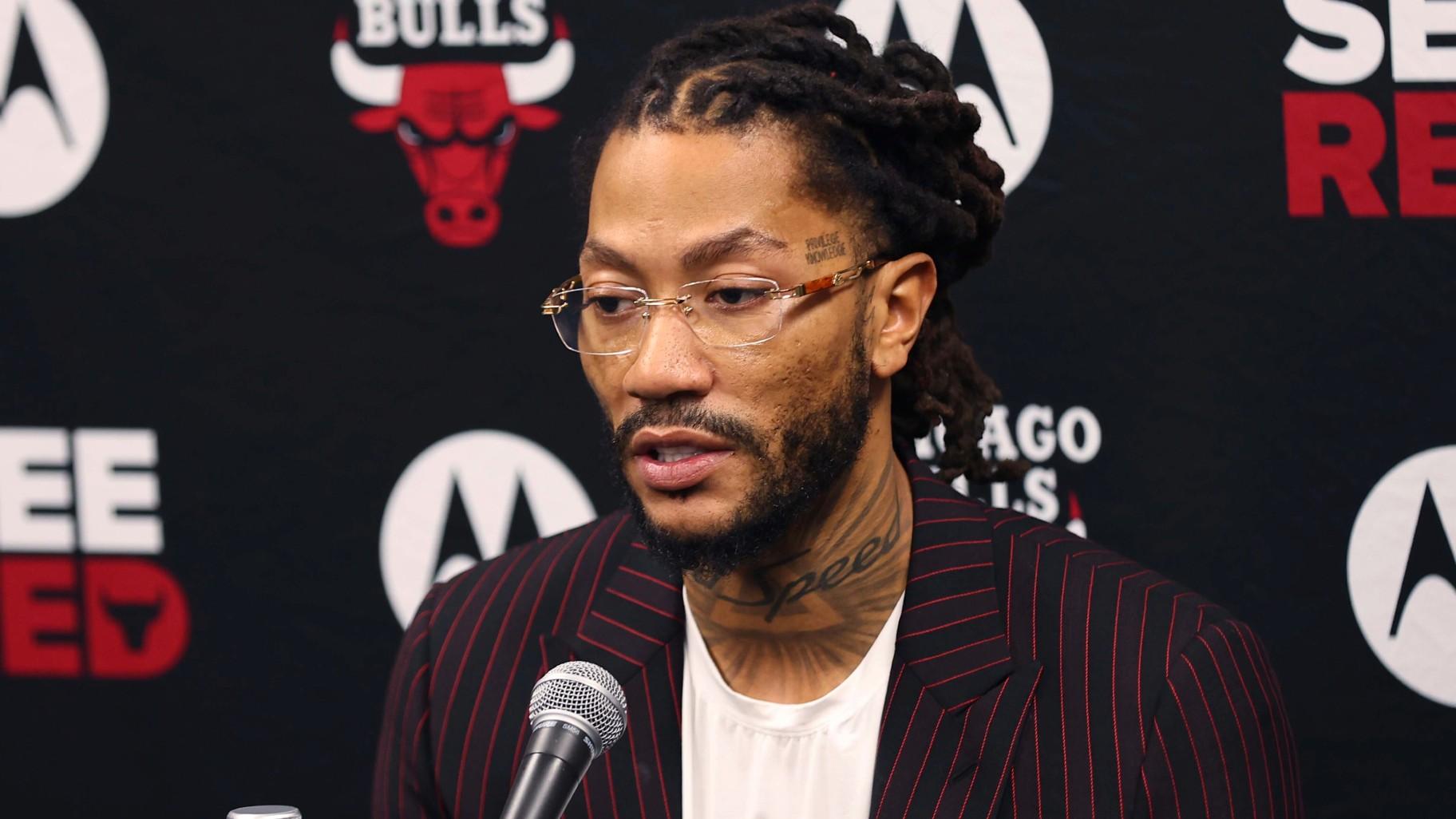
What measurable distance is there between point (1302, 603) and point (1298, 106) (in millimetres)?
528

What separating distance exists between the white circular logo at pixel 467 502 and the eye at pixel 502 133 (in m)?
0.33

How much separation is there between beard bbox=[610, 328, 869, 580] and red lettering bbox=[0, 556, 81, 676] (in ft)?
3.15

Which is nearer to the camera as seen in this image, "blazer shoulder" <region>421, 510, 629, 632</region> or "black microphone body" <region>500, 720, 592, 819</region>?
"black microphone body" <region>500, 720, 592, 819</region>

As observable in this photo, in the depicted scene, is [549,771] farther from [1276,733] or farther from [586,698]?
[1276,733]

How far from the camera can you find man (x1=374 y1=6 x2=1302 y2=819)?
117 cm

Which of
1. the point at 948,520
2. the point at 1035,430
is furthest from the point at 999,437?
the point at 948,520

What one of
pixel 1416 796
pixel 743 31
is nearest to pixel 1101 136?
pixel 743 31

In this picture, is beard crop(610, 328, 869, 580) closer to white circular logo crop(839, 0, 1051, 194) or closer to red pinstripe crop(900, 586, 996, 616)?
red pinstripe crop(900, 586, 996, 616)

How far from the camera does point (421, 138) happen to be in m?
1.77

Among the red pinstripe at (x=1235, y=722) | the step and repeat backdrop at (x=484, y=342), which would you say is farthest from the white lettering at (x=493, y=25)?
the red pinstripe at (x=1235, y=722)

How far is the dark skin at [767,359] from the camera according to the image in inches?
45.6

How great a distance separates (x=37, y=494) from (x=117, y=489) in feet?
0.32

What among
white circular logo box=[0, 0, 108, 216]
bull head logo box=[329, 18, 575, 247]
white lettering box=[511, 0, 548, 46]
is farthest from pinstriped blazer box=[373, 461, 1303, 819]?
white circular logo box=[0, 0, 108, 216]

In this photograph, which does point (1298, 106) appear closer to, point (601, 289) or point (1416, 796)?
point (1416, 796)
